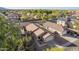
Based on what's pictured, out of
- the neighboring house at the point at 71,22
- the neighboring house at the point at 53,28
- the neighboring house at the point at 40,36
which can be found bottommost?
the neighboring house at the point at 40,36

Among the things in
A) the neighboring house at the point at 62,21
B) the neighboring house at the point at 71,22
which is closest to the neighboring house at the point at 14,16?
the neighboring house at the point at 62,21

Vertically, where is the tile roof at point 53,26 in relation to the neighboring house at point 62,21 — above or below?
below

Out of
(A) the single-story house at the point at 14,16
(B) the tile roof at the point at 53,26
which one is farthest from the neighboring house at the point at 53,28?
(A) the single-story house at the point at 14,16

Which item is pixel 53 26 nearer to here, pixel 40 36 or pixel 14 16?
pixel 40 36

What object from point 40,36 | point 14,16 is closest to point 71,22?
point 40,36

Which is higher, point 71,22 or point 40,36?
point 71,22

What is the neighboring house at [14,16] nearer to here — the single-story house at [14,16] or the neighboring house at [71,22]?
the single-story house at [14,16]

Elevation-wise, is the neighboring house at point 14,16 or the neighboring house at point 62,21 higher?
the neighboring house at point 14,16

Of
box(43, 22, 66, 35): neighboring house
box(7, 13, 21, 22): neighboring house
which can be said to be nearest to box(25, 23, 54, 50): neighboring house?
box(43, 22, 66, 35): neighboring house
